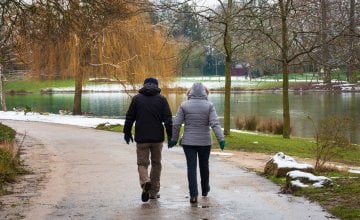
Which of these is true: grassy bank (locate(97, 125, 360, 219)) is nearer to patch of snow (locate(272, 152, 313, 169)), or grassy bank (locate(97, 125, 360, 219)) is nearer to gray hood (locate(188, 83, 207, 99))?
patch of snow (locate(272, 152, 313, 169))

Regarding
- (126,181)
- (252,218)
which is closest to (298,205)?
(252,218)

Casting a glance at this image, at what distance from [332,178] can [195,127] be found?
11.5 feet

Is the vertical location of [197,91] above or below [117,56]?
below

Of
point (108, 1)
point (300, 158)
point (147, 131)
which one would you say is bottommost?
point (300, 158)

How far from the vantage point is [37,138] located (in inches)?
804

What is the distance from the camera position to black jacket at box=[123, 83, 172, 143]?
8.15 m

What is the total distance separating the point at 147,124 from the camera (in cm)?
815

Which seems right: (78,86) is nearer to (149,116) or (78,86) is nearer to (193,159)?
(149,116)

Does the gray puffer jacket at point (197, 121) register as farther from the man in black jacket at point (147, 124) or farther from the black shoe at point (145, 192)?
the black shoe at point (145, 192)

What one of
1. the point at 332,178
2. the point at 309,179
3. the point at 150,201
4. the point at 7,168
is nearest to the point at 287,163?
the point at 332,178

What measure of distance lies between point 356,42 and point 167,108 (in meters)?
4.12

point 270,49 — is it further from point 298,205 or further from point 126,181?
point 298,205

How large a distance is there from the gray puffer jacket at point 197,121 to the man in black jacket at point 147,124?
224 millimetres

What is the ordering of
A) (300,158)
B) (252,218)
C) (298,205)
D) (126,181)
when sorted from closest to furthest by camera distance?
(252,218) → (298,205) → (126,181) → (300,158)
